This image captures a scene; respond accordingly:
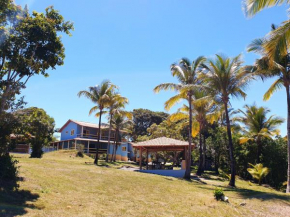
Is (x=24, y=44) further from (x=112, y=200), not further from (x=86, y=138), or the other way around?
(x=86, y=138)

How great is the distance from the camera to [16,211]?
258 inches

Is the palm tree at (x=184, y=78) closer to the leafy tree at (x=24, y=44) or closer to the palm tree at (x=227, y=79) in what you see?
the palm tree at (x=227, y=79)

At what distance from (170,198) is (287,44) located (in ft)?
26.1

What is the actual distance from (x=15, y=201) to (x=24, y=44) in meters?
5.66

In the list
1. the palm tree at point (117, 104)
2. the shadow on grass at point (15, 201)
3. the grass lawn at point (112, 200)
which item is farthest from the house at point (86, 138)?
the shadow on grass at point (15, 201)

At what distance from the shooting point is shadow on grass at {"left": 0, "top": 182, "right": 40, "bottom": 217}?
6.49m

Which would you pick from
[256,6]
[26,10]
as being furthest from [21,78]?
[256,6]

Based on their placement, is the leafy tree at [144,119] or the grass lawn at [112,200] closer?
the grass lawn at [112,200]

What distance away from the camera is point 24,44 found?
31.2 ft

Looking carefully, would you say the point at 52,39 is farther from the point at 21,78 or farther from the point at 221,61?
the point at 221,61

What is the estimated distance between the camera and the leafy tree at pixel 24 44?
9.34m

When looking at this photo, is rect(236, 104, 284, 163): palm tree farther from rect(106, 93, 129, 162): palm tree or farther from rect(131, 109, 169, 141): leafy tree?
rect(131, 109, 169, 141): leafy tree

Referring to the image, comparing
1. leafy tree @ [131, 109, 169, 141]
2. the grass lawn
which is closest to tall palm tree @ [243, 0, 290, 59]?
the grass lawn

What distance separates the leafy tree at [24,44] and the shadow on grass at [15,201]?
303cm
